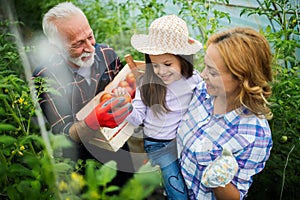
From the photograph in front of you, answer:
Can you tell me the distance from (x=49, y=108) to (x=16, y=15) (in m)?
2.61

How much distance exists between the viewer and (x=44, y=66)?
1.50 meters

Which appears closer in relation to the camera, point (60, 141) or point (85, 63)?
point (60, 141)

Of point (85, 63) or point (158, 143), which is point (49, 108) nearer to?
point (85, 63)

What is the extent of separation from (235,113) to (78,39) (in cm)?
65

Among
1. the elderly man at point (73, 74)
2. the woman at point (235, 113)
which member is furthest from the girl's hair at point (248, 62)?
the elderly man at point (73, 74)

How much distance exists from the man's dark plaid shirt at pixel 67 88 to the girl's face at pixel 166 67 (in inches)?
10.8

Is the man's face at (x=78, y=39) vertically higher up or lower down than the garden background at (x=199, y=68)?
higher up

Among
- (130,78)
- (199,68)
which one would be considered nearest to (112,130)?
(130,78)

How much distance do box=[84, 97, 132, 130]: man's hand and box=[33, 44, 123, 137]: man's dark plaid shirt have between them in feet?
0.48

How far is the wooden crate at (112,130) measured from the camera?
135cm

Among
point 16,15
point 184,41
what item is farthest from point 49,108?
point 16,15

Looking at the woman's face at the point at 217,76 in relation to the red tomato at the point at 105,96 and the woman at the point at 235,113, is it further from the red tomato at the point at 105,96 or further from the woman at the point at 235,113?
the red tomato at the point at 105,96

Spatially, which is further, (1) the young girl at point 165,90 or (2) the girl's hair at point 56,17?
(2) the girl's hair at point 56,17

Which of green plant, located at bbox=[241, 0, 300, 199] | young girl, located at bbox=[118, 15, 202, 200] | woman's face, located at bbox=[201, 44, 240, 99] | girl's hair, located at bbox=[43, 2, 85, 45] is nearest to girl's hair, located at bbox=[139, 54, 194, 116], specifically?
young girl, located at bbox=[118, 15, 202, 200]
